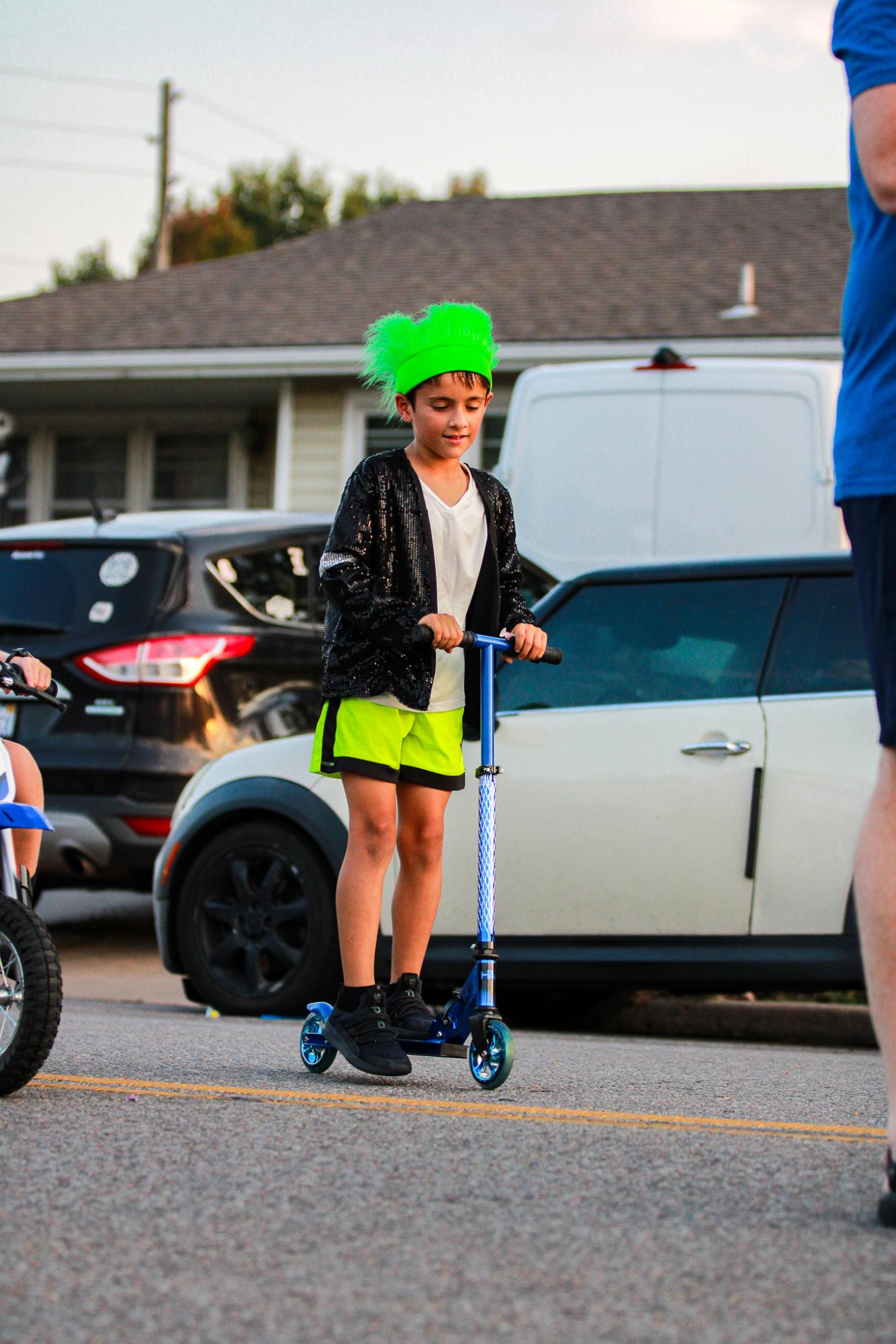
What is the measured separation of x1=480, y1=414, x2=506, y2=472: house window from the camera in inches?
670

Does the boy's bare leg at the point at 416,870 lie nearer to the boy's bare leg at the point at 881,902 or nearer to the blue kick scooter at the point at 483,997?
the blue kick scooter at the point at 483,997

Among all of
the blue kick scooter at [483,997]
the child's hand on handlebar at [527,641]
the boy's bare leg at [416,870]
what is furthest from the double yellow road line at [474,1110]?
the child's hand on handlebar at [527,641]

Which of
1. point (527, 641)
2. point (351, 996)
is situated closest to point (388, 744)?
point (527, 641)

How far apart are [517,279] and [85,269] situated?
50.1 metres

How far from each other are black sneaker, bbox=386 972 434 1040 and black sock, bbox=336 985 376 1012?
0.30ft

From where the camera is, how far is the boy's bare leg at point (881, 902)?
2961 mm

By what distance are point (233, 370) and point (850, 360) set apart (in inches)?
571

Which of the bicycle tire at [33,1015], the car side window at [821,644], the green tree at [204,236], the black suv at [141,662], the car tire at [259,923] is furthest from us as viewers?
the green tree at [204,236]

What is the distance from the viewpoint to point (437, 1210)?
112 inches

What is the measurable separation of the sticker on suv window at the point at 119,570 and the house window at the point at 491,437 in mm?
9093

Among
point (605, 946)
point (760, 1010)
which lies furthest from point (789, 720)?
point (760, 1010)

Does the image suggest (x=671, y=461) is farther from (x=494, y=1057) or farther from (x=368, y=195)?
(x=368, y=195)

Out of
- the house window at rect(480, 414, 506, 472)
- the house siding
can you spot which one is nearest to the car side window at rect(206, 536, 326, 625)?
the house window at rect(480, 414, 506, 472)

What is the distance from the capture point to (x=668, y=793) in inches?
228
